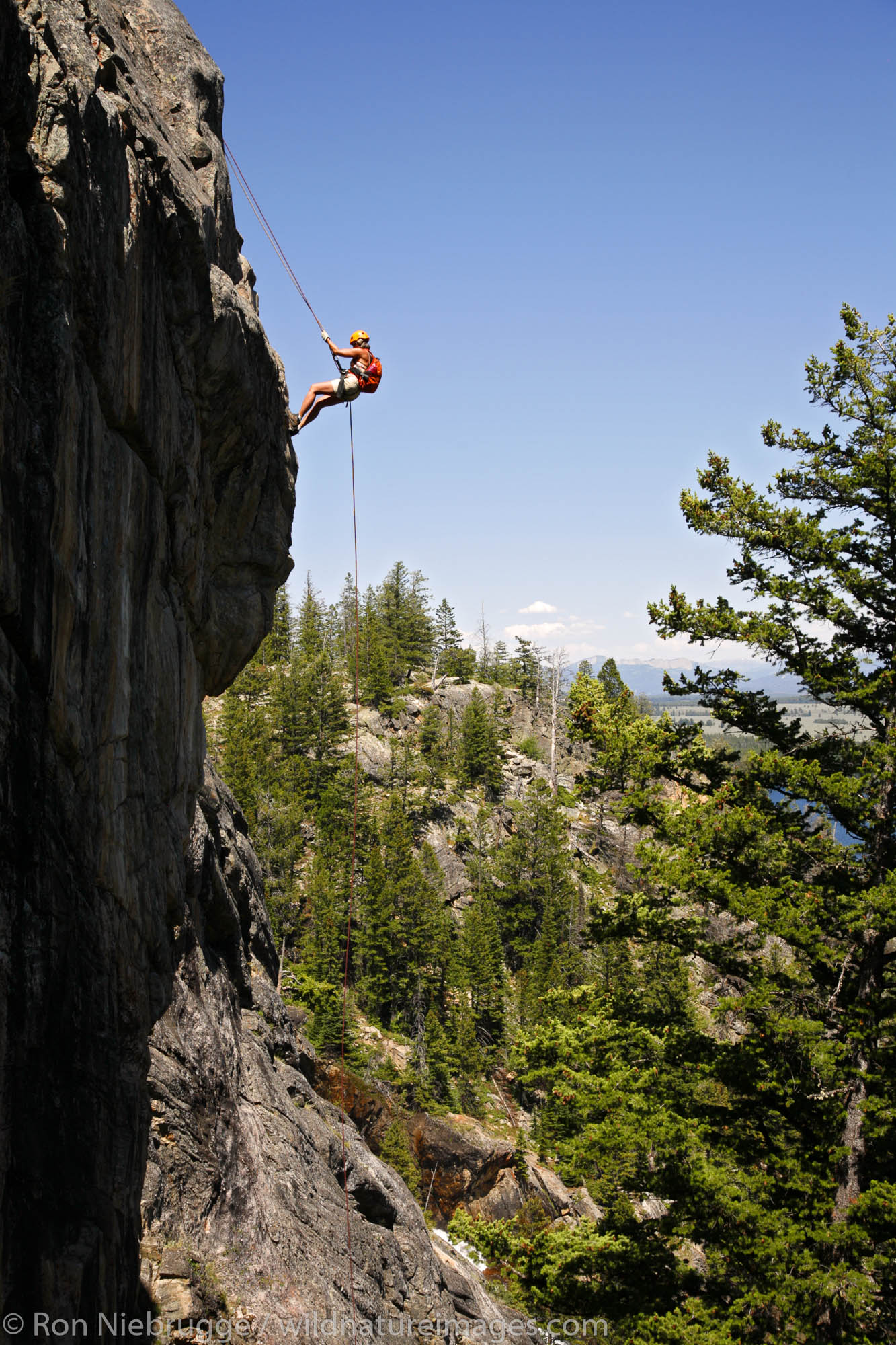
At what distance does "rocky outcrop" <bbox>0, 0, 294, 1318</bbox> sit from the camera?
5.19m

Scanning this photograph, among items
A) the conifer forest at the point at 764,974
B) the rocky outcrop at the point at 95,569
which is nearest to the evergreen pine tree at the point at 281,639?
the conifer forest at the point at 764,974

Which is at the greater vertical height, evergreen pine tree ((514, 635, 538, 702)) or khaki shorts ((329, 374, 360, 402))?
evergreen pine tree ((514, 635, 538, 702))

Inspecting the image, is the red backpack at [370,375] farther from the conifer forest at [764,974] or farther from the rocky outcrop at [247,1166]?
the rocky outcrop at [247,1166]

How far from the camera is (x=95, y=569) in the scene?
621 cm

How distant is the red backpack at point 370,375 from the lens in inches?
455

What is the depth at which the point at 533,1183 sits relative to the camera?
36344 millimetres

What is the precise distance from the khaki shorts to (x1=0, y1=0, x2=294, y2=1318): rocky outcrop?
2.36 meters

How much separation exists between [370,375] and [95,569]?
6.45 metres

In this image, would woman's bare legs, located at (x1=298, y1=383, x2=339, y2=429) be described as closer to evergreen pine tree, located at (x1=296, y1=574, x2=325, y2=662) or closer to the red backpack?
the red backpack

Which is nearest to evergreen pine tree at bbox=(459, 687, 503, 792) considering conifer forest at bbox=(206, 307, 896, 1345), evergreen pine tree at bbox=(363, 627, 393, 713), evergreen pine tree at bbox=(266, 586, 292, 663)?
evergreen pine tree at bbox=(363, 627, 393, 713)

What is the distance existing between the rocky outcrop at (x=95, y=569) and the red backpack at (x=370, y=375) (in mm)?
2526

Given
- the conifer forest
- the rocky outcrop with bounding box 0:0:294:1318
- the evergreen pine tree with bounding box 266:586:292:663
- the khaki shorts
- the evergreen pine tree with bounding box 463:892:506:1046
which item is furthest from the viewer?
the evergreen pine tree with bounding box 266:586:292:663

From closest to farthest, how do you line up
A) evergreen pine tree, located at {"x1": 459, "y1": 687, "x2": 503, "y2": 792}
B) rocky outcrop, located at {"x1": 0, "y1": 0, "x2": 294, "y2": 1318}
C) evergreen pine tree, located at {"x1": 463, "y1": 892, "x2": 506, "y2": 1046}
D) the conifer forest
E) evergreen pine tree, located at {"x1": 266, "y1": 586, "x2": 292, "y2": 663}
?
rocky outcrop, located at {"x1": 0, "y1": 0, "x2": 294, "y2": 1318} < the conifer forest < evergreen pine tree, located at {"x1": 463, "y1": 892, "x2": 506, "y2": 1046} < evergreen pine tree, located at {"x1": 459, "y1": 687, "x2": 503, "y2": 792} < evergreen pine tree, located at {"x1": 266, "y1": 586, "x2": 292, "y2": 663}

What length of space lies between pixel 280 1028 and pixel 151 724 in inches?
424
